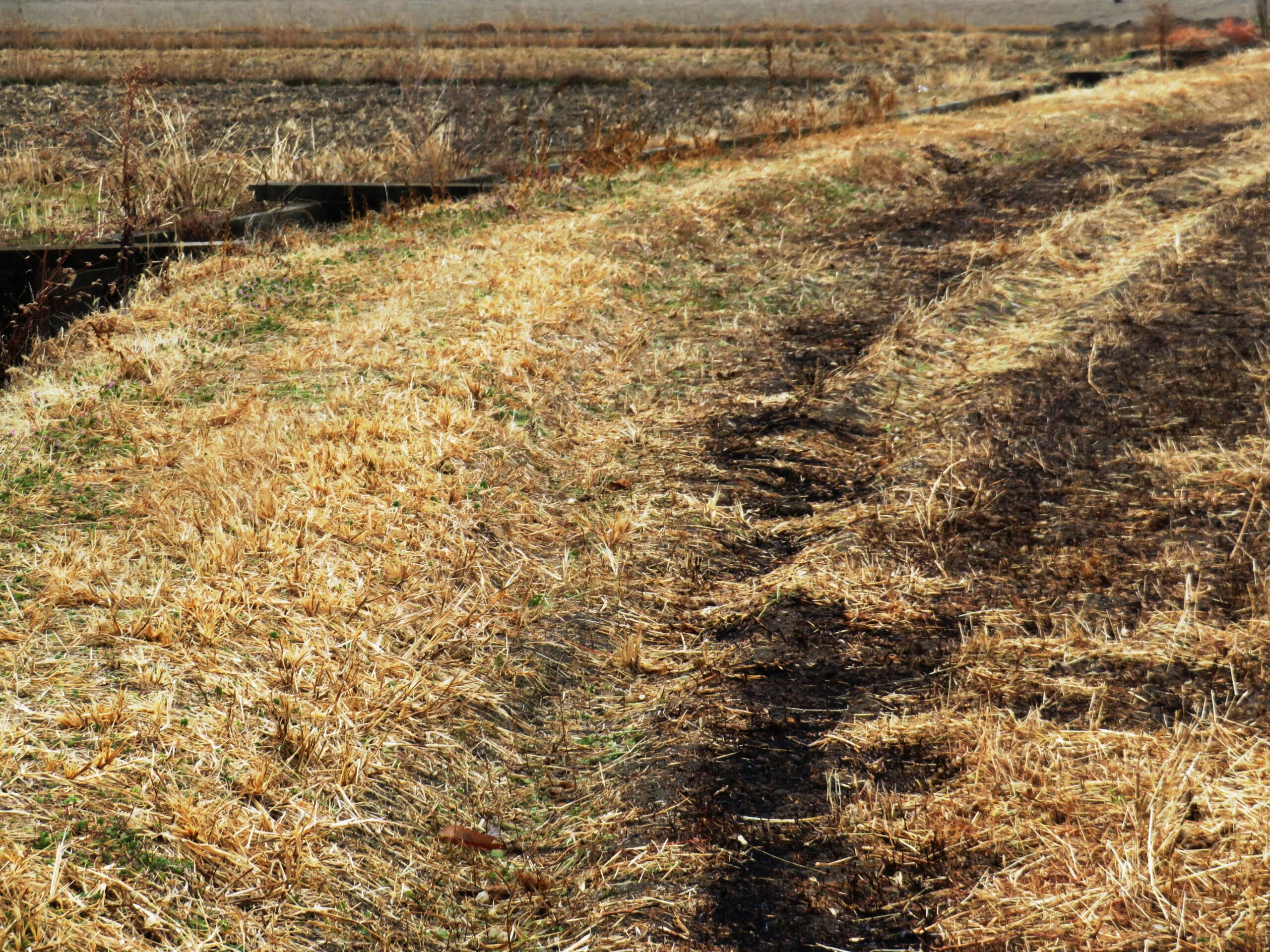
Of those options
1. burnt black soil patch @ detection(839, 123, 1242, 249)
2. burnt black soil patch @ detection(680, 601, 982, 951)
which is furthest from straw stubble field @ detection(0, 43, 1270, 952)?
burnt black soil patch @ detection(839, 123, 1242, 249)

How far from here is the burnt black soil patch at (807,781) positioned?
2605 millimetres

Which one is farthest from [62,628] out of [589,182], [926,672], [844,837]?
[589,182]

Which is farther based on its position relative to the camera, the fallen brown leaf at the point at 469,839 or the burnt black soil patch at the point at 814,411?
the burnt black soil patch at the point at 814,411

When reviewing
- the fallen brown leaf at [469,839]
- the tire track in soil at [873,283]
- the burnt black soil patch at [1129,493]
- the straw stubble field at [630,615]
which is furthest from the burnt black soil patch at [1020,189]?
the fallen brown leaf at [469,839]

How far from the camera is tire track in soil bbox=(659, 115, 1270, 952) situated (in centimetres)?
262

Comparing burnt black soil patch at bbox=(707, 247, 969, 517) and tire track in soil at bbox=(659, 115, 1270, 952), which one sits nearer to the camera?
tire track in soil at bbox=(659, 115, 1270, 952)

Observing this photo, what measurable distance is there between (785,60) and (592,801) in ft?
88.7

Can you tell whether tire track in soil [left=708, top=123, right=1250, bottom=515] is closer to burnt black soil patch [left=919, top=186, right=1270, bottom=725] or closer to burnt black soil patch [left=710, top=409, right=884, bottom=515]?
burnt black soil patch [left=710, top=409, right=884, bottom=515]

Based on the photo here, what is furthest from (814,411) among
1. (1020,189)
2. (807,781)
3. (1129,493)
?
(1020,189)

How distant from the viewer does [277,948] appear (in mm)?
2453

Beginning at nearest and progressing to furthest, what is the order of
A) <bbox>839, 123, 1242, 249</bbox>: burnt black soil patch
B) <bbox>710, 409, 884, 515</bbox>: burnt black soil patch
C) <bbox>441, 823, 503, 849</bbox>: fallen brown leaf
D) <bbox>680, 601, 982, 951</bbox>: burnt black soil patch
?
<bbox>680, 601, 982, 951</bbox>: burnt black soil patch
<bbox>441, 823, 503, 849</bbox>: fallen brown leaf
<bbox>710, 409, 884, 515</bbox>: burnt black soil patch
<bbox>839, 123, 1242, 249</bbox>: burnt black soil patch

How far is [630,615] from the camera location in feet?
12.7

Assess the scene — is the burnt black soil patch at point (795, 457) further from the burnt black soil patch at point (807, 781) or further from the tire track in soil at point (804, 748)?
the burnt black soil patch at point (807, 781)

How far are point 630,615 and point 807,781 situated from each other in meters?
1.05
